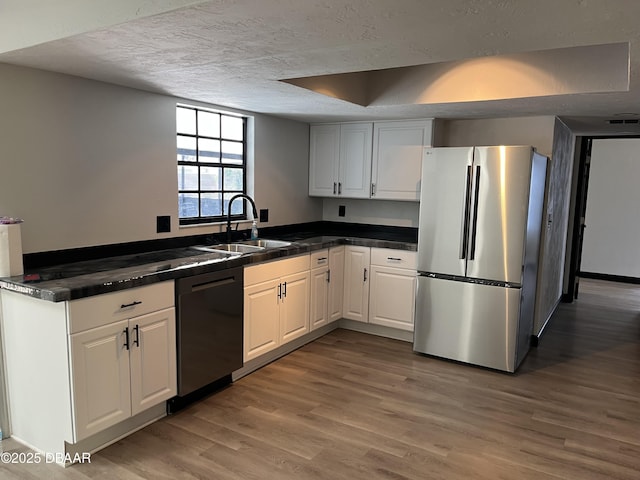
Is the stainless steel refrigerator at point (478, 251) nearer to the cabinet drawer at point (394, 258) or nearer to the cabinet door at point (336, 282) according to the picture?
the cabinet drawer at point (394, 258)

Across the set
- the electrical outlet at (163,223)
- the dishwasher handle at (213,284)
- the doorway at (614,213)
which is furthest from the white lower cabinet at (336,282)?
the doorway at (614,213)

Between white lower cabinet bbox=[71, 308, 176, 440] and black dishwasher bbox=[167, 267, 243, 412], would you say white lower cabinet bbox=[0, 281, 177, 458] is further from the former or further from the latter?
black dishwasher bbox=[167, 267, 243, 412]

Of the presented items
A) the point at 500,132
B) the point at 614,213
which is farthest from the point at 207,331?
the point at 614,213

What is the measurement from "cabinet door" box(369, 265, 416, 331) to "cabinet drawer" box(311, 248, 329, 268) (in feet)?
1.49

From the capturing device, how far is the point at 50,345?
2.28 meters

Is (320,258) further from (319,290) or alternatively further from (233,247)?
(233,247)

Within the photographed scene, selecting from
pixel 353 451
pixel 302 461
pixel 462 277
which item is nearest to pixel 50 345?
pixel 302 461

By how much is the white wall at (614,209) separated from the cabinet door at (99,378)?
7.25 meters

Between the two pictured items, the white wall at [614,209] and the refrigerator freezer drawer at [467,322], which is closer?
the refrigerator freezer drawer at [467,322]

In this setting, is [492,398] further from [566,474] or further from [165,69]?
[165,69]

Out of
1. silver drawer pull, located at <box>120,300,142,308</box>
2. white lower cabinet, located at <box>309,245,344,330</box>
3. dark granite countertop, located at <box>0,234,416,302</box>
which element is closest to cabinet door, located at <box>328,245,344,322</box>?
white lower cabinet, located at <box>309,245,344,330</box>

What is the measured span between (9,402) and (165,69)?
6.52 ft

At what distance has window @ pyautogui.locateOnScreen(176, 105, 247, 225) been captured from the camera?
366cm

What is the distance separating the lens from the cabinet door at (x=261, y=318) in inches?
131
